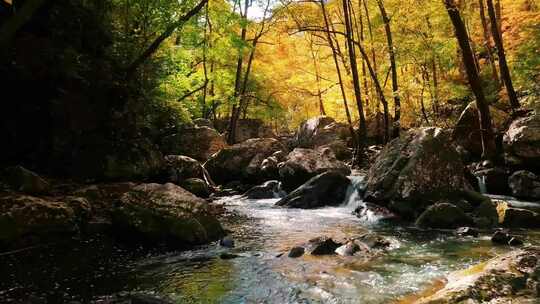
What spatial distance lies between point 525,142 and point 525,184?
1786mm

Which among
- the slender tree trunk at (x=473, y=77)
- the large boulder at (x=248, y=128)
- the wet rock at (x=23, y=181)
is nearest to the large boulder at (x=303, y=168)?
the slender tree trunk at (x=473, y=77)

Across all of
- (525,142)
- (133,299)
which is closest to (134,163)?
(133,299)

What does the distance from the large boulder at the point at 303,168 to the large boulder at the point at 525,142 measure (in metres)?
6.24

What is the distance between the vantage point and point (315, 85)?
36.0 meters

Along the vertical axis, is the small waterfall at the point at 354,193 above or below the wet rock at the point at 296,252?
above

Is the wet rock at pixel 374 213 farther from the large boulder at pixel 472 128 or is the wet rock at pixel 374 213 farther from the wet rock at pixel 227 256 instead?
the large boulder at pixel 472 128

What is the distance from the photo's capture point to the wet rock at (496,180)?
586 inches

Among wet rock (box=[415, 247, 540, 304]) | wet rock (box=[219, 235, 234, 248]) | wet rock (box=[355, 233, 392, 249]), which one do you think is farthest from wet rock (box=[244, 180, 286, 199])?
wet rock (box=[415, 247, 540, 304])

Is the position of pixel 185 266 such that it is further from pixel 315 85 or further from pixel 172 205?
pixel 315 85

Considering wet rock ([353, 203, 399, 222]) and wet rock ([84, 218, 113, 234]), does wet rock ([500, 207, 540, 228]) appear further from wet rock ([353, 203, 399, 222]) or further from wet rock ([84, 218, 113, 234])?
wet rock ([84, 218, 113, 234])

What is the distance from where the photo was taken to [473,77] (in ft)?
49.1

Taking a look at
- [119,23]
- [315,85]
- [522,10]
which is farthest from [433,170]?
[315,85]

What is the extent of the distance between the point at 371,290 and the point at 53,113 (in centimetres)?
1027

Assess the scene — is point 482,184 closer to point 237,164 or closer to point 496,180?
point 496,180
